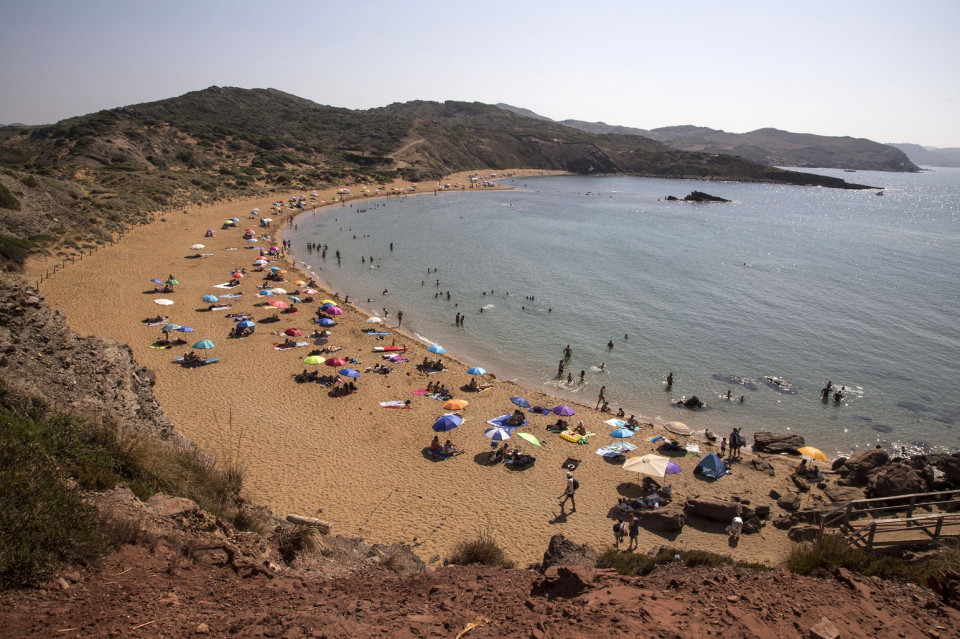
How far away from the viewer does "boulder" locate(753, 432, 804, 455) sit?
19.4 meters

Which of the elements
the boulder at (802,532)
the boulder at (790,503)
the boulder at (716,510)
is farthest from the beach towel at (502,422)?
the boulder at (802,532)

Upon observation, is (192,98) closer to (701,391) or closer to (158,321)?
(158,321)

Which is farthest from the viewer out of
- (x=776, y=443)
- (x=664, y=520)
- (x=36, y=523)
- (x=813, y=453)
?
(x=776, y=443)

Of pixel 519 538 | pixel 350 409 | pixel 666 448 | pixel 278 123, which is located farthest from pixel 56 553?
pixel 278 123

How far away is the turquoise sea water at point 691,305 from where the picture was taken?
23.5m

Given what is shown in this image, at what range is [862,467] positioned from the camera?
666 inches

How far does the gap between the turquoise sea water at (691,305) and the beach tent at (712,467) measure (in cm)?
466

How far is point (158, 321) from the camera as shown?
25.3 meters

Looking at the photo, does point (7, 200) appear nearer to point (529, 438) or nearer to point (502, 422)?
point (502, 422)

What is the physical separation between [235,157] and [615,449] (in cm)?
9095

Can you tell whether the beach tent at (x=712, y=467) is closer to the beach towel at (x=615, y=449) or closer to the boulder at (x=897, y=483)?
the beach towel at (x=615, y=449)

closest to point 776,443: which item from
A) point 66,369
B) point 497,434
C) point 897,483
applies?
point 897,483

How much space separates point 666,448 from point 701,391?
6.98 m

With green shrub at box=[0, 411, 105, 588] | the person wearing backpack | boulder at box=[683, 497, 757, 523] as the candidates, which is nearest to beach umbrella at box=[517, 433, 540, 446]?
the person wearing backpack
